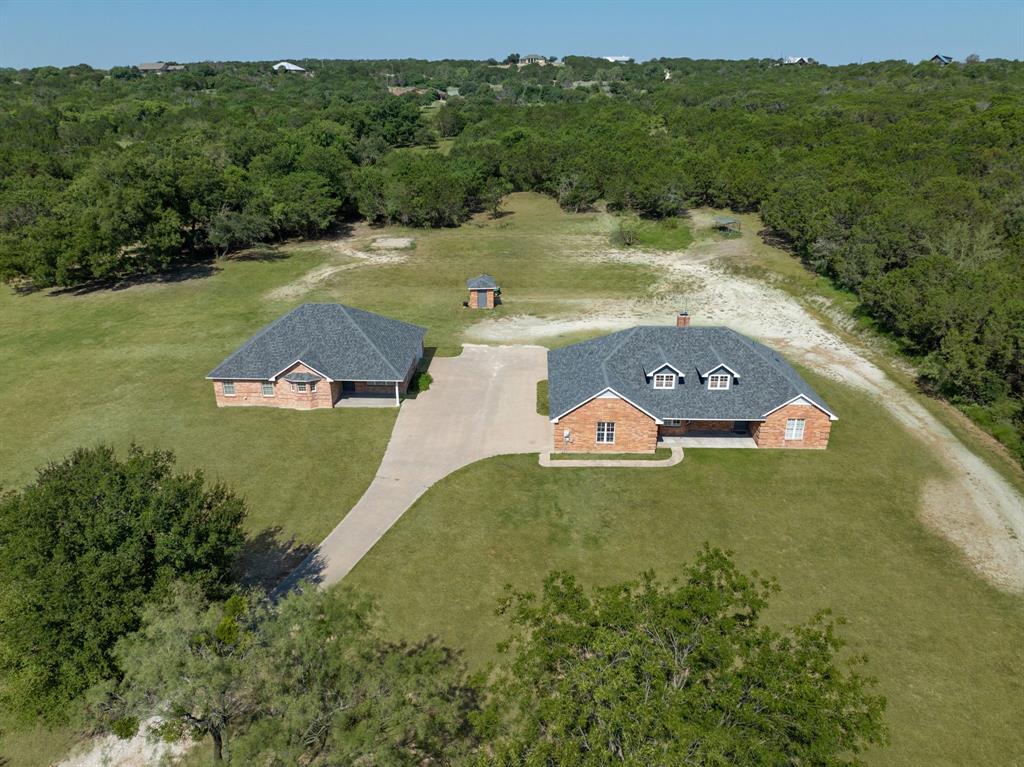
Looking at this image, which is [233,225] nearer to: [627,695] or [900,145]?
[627,695]

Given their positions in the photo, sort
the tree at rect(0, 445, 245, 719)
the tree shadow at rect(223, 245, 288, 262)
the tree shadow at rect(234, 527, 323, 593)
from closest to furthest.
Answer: the tree at rect(0, 445, 245, 719) → the tree shadow at rect(234, 527, 323, 593) → the tree shadow at rect(223, 245, 288, 262)

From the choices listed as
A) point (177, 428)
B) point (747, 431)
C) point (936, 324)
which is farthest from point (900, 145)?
point (177, 428)

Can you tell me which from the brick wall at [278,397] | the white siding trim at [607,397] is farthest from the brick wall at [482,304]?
the white siding trim at [607,397]

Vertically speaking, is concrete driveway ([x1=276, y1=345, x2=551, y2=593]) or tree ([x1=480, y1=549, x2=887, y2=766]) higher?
tree ([x1=480, y1=549, x2=887, y2=766])

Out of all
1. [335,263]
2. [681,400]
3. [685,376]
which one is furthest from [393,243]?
[681,400]

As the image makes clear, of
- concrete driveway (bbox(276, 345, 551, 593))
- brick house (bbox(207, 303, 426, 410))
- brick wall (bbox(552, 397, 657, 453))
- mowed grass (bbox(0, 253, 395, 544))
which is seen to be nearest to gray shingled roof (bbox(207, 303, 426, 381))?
brick house (bbox(207, 303, 426, 410))

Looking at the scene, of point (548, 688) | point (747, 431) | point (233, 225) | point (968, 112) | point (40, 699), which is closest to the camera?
point (548, 688)

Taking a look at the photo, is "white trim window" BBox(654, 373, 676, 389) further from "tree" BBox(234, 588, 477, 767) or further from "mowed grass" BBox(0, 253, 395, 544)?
"tree" BBox(234, 588, 477, 767)
